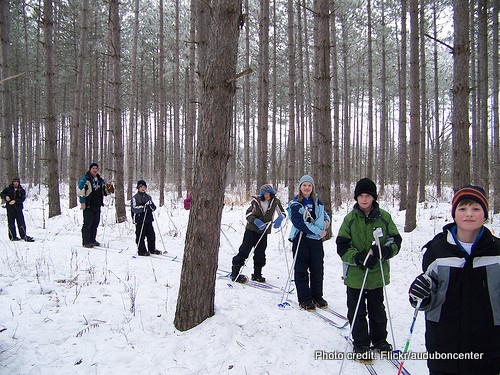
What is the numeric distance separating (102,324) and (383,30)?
64.3 ft

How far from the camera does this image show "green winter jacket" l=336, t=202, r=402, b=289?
3501 millimetres

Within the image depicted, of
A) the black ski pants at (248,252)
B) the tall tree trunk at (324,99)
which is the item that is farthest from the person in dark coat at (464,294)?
the tall tree trunk at (324,99)

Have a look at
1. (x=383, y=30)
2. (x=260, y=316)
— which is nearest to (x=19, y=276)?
(x=260, y=316)

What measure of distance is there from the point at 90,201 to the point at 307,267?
6.06 m

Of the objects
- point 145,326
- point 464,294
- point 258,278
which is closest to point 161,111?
point 258,278

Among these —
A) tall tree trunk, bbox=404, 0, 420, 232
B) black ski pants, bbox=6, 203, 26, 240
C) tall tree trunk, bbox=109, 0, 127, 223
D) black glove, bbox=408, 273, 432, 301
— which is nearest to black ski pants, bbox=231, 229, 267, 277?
black glove, bbox=408, 273, 432, 301

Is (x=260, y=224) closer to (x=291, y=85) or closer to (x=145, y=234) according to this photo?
(x=145, y=234)

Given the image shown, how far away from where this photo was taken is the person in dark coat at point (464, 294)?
6.95 feet

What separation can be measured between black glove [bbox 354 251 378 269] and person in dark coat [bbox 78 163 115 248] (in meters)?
6.96

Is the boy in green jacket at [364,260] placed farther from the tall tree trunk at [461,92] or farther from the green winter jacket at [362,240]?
the tall tree trunk at [461,92]

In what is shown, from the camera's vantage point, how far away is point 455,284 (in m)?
2.21

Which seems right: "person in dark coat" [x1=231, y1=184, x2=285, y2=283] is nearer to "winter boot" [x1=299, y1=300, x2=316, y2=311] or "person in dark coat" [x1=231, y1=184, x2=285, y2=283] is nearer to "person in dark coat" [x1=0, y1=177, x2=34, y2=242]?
"winter boot" [x1=299, y1=300, x2=316, y2=311]

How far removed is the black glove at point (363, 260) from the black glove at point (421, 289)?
3.41 ft

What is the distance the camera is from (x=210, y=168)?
3.67m
